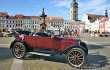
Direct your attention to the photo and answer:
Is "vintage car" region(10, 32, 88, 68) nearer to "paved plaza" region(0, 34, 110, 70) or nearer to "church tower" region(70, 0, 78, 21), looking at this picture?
"paved plaza" region(0, 34, 110, 70)

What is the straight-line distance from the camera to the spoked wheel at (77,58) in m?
8.35

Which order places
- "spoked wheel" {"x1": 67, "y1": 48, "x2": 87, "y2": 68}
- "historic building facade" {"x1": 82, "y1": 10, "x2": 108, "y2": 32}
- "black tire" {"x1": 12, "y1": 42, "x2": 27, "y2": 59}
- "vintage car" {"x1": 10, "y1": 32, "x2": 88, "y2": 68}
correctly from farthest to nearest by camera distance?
1. "historic building facade" {"x1": 82, "y1": 10, "x2": 108, "y2": 32}
2. "black tire" {"x1": 12, "y1": 42, "x2": 27, "y2": 59}
3. "vintage car" {"x1": 10, "y1": 32, "x2": 88, "y2": 68}
4. "spoked wheel" {"x1": 67, "y1": 48, "x2": 87, "y2": 68}

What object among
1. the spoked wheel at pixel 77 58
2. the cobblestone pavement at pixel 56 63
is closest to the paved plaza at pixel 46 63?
the cobblestone pavement at pixel 56 63

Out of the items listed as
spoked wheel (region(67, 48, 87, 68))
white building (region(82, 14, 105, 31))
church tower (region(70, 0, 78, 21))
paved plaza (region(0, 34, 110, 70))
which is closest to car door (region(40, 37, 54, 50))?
paved plaza (region(0, 34, 110, 70))

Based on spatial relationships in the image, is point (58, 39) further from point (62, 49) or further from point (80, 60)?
point (80, 60)

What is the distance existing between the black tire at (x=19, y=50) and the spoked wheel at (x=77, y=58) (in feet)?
8.20

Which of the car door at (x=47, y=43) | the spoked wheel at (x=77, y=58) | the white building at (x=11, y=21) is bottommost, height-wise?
the spoked wheel at (x=77, y=58)

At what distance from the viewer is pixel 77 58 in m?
8.48

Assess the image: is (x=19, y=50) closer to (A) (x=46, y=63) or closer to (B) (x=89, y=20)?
(A) (x=46, y=63)

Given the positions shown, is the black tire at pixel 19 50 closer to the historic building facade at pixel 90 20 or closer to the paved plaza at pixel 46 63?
the paved plaza at pixel 46 63

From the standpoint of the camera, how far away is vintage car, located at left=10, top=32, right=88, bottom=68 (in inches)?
334

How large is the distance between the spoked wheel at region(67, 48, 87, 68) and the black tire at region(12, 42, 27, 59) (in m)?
2.50

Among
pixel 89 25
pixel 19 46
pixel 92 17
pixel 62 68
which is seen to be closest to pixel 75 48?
pixel 62 68

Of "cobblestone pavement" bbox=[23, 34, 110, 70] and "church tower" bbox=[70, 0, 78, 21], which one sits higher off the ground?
"church tower" bbox=[70, 0, 78, 21]
